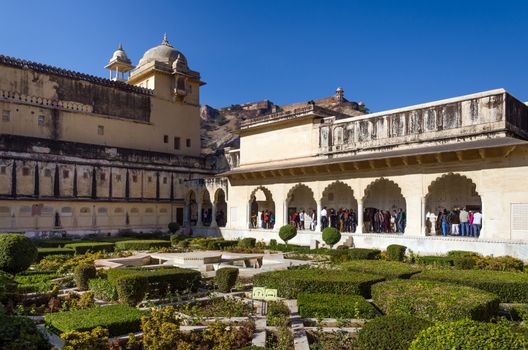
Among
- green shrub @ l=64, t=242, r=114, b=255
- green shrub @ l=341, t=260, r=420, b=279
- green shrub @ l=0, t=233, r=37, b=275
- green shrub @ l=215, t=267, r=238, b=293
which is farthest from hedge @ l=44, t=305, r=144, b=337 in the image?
green shrub @ l=64, t=242, r=114, b=255

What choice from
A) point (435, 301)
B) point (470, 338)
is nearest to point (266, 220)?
point (435, 301)

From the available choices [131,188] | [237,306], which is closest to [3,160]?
[131,188]

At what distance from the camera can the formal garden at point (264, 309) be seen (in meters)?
5.78

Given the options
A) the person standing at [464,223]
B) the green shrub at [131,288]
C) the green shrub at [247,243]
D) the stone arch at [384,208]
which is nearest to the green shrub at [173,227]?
the green shrub at [247,243]

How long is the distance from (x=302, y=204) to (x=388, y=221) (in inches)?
264

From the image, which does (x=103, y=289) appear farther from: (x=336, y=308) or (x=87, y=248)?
(x=87, y=248)

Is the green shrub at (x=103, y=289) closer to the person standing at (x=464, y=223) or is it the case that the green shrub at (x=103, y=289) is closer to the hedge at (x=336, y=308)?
the hedge at (x=336, y=308)

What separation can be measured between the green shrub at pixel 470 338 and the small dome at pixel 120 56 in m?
42.0

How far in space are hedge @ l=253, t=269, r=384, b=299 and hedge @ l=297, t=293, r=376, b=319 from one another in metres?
1.46

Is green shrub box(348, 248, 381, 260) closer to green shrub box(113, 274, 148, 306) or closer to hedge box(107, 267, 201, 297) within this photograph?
hedge box(107, 267, 201, 297)

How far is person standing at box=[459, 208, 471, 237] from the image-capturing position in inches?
808

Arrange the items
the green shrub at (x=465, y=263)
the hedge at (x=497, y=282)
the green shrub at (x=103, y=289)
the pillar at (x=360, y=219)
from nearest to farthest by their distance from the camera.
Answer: the hedge at (x=497, y=282), the green shrub at (x=103, y=289), the green shrub at (x=465, y=263), the pillar at (x=360, y=219)

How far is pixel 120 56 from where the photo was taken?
4231 centimetres

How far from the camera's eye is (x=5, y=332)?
4316 mm
